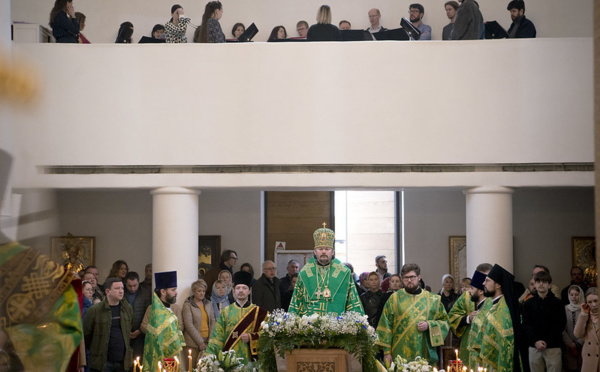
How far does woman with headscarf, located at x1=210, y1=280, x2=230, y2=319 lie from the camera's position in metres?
12.9

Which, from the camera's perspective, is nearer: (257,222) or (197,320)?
(197,320)

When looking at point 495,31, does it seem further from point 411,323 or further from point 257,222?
point 411,323

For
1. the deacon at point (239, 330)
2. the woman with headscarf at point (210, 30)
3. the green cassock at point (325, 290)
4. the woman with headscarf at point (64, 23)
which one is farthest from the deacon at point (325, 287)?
the woman with headscarf at point (64, 23)

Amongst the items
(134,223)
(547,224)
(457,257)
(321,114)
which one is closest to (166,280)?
(321,114)

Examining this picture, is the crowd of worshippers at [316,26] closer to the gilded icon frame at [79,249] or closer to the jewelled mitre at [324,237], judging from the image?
the gilded icon frame at [79,249]

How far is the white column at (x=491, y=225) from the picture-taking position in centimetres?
1322

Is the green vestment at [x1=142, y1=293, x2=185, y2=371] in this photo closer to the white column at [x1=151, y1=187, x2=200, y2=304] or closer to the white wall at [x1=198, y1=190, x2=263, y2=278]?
the white column at [x1=151, y1=187, x2=200, y2=304]

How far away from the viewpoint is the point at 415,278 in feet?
35.6

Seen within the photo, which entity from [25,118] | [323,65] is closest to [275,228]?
[323,65]

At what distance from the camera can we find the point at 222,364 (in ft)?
28.3

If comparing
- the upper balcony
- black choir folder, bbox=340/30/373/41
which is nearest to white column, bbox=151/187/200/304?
the upper balcony

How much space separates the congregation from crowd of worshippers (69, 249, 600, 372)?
13mm

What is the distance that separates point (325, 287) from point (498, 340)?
2.38m

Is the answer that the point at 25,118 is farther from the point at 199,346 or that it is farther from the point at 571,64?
the point at 571,64
